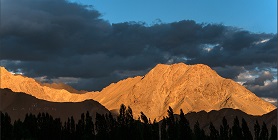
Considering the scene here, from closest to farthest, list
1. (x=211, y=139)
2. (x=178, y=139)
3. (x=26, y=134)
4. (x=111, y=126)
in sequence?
(x=26, y=134) → (x=178, y=139) → (x=211, y=139) → (x=111, y=126)

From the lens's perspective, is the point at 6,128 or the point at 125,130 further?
the point at 125,130

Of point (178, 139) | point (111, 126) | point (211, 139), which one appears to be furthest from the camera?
point (111, 126)

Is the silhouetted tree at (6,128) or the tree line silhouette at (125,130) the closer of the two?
the silhouetted tree at (6,128)

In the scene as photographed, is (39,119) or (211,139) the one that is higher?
(39,119)

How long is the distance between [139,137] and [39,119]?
47.7 m

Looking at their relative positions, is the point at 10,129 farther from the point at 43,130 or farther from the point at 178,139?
the point at 178,139

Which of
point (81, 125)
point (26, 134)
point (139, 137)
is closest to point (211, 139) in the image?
point (139, 137)

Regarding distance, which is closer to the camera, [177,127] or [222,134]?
[177,127]

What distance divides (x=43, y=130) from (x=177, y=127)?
51563 millimetres

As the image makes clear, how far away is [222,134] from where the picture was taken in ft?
612

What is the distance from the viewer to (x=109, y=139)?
6885 inches

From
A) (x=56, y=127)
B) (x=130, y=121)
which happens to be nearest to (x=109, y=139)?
(x=130, y=121)

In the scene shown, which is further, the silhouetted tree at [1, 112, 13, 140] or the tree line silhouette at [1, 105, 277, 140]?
the tree line silhouette at [1, 105, 277, 140]

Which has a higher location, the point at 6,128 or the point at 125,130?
the point at 6,128
